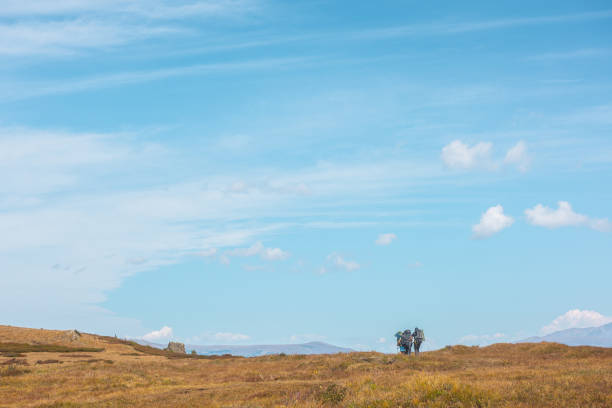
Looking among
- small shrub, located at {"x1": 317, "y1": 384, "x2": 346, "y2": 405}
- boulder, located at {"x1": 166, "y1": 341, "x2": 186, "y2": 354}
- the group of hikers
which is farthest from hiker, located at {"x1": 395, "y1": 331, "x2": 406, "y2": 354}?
boulder, located at {"x1": 166, "y1": 341, "x2": 186, "y2": 354}

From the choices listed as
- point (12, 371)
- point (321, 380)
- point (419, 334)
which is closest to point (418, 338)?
point (419, 334)

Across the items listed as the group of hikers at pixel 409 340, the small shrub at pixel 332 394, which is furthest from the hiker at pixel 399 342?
the small shrub at pixel 332 394

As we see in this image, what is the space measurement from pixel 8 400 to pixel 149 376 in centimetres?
1023

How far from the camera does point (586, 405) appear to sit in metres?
16.8

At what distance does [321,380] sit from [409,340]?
1745 centimetres

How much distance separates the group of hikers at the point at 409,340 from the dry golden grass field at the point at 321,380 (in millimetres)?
4864

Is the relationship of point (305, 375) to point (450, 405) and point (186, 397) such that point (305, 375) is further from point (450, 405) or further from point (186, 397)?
point (450, 405)

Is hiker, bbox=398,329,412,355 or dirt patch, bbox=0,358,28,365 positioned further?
hiker, bbox=398,329,412,355

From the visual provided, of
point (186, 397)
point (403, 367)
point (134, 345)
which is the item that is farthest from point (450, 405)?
point (134, 345)

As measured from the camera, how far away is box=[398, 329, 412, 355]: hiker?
49781mm

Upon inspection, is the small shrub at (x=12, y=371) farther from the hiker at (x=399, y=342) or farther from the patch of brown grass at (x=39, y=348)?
the hiker at (x=399, y=342)

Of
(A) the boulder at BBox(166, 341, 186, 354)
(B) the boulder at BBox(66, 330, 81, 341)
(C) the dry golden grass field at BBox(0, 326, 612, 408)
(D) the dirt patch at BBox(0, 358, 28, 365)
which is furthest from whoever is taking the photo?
(A) the boulder at BBox(166, 341, 186, 354)

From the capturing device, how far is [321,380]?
34.5 m

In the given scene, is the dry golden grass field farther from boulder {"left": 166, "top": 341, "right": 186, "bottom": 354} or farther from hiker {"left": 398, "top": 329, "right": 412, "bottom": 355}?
boulder {"left": 166, "top": 341, "right": 186, "bottom": 354}
